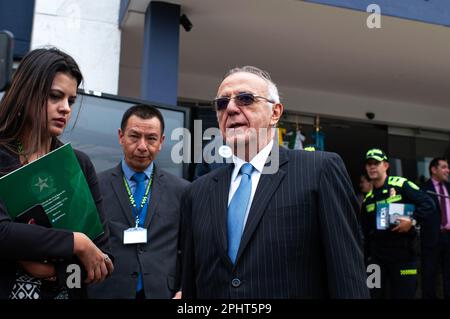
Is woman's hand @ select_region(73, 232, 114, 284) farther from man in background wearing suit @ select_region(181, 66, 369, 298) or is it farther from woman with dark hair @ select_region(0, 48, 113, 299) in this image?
man in background wearing suit @ select_region(181, 66, 369, 298)

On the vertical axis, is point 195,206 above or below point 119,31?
below

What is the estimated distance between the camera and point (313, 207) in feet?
6.41

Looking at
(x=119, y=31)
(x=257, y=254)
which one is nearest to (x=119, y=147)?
(x=119, y=31)

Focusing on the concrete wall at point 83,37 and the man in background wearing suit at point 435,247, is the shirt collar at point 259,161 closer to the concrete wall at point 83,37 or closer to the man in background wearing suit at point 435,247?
the concrete wall at point 83,37

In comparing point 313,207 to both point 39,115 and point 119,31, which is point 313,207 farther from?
point 119,31

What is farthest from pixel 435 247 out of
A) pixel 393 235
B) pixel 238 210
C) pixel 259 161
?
pixel 238 210

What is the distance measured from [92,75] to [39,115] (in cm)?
416

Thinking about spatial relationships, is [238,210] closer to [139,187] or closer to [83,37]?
[139,187]

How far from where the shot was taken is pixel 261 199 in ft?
6.55

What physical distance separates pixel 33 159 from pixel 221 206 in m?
0.78

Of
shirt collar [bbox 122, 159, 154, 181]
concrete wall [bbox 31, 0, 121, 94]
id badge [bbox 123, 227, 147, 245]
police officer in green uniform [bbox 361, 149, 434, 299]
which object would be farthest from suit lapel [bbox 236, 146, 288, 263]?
concrete wall [bbox 31, 0, 121, 94]

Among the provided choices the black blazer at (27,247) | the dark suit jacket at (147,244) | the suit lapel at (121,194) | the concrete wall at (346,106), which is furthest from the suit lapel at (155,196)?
the concrete wall at (346,106)

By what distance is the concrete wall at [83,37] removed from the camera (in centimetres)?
600

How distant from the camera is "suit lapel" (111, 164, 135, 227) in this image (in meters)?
3.21
